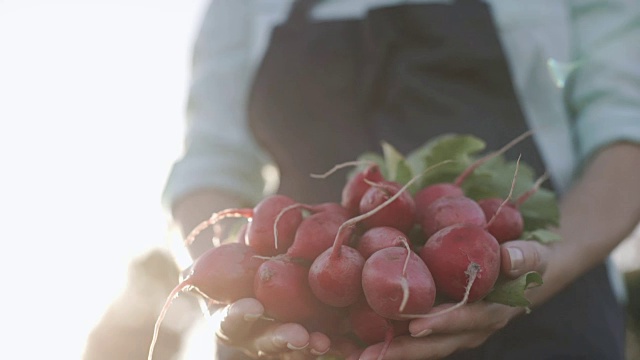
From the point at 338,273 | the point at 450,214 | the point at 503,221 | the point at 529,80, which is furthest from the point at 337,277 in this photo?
the point at 529,80

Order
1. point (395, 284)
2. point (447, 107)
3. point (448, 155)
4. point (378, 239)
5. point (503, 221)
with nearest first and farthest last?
point (395, 284), point (378, 239), point (503, 221), point (448, 155), point (447, 107)

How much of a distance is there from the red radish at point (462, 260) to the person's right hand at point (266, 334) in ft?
0.61

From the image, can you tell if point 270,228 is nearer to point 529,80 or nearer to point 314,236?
point 314,236

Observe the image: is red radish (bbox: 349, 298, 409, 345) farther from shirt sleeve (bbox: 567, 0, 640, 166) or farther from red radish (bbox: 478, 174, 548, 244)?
shirt sleeve (bbox: 567, 0, 640, 166)

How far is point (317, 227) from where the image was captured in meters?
0.84

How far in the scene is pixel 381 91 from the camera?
1483 mm

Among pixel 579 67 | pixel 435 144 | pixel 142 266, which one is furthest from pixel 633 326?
pixel 142 266

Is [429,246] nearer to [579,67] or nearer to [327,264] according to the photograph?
[327,264]

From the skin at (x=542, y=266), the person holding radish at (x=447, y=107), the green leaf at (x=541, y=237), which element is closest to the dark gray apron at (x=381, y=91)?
the person holding radish at (x=447, y=107)

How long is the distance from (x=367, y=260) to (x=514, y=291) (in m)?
0.22

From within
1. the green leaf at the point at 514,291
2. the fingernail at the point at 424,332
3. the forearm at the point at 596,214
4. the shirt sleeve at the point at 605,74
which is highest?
the fingernail at the point at 424,332

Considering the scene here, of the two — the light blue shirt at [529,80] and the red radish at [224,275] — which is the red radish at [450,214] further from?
the light blue shirt at [529,80]

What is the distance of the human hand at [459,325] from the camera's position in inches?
29.5

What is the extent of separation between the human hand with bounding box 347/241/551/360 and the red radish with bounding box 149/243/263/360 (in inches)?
7.7
